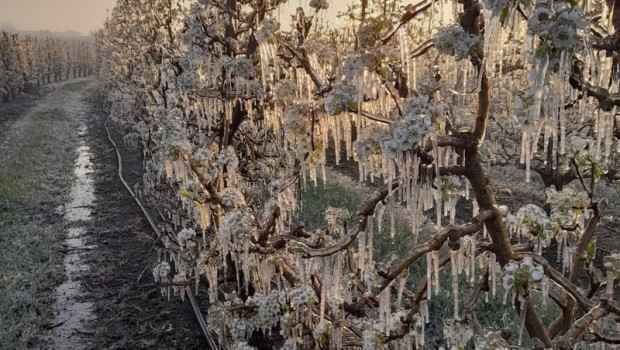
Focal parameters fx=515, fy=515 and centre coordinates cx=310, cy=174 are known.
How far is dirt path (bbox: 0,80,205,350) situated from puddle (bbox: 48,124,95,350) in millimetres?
19

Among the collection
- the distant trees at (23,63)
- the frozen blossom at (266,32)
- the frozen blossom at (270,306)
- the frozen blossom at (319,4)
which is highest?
the distant trees at (23,63)

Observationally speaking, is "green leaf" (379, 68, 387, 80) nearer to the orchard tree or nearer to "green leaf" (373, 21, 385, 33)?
the orchard tree

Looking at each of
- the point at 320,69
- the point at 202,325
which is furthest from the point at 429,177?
the point at 202,325

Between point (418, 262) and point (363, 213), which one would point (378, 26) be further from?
point (418, 262)

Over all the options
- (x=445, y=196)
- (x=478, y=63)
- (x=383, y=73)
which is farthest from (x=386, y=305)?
(x=478, y=63)

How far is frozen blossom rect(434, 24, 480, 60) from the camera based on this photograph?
243 centimetres

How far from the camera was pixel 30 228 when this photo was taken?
45.6 feet

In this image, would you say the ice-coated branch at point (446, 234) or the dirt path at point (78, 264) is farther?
the dirt path at point (78, 264)

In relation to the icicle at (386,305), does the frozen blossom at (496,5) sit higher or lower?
higher

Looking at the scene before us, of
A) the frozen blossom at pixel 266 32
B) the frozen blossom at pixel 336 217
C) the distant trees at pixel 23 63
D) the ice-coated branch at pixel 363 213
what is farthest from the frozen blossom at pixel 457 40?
the distant trees at pixel 23 63

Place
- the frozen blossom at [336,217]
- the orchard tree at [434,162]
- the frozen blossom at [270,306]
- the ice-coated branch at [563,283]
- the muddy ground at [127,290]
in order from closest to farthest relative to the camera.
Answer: the orchard tree at [434,162]
the ice-coated branch at [563,283]
the frozen blossom at [270,306]
the frozen blossom at [336,217]
the muddy ground at [127,290]

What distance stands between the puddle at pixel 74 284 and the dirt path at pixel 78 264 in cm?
2

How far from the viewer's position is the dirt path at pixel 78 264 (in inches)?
343

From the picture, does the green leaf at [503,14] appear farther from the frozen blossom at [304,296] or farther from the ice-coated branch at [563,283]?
the frozen blossom at [304,296]
